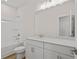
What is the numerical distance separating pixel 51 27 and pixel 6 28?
5.64 ft

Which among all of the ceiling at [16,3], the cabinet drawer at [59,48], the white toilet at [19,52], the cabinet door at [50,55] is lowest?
the white toilet at [19,52]

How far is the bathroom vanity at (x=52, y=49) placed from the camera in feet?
3.68

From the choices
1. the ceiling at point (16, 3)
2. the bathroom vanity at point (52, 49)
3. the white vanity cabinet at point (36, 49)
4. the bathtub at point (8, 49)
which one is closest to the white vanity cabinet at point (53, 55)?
the bathroom vanity at point (52, 49)

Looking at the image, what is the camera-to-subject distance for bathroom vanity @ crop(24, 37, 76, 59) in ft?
3.68

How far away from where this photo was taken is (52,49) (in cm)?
137

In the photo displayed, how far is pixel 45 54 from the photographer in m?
1.52

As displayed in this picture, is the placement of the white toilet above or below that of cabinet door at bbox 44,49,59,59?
below

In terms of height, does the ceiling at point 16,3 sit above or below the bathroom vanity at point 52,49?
above

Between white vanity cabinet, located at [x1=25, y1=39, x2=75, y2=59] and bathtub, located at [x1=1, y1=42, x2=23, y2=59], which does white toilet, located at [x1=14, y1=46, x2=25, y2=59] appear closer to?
bathtub, located at [x1=1, y1=42, x2=23, y2=59]

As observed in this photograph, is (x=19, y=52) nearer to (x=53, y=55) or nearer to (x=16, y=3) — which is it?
(x=53, y=55)

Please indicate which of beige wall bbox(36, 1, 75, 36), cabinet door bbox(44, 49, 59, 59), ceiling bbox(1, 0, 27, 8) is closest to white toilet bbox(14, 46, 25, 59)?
beige wall bbox(36, 1, 75, 36)

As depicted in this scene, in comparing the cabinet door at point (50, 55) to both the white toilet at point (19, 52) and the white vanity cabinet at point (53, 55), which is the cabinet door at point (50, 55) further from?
the white toilet at point (19, 52)

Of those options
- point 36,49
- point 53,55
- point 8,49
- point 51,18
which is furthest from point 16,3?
point 53,55

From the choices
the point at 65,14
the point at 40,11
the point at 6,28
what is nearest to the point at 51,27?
the point at 65,14
